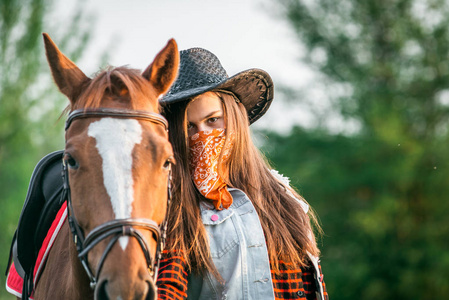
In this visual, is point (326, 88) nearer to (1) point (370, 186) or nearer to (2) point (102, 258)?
(1) point (370, 186)

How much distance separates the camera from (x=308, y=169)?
15359 mm

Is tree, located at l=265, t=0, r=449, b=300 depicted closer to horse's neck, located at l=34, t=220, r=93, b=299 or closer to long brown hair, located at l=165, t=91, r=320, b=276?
long brown hair, located at l=165, t=91, r=320, b=276

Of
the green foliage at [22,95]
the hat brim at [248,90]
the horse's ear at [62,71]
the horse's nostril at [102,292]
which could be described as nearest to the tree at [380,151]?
the green foliage at [22,95]

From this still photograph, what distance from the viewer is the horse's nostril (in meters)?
2.09

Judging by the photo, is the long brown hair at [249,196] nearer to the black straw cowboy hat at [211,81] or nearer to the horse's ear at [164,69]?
the black straw cowboy hat at [211,81]

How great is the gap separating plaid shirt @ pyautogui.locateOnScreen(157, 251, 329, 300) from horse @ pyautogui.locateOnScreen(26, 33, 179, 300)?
423 mm

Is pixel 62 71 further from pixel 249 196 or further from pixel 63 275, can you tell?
pixel 249 196

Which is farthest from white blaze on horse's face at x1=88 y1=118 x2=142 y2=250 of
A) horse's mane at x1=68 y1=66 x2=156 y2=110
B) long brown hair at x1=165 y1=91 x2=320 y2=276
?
long brown hair at x1=165 y1=91 x2=320 y2=276

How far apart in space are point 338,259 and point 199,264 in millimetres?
A: 12766

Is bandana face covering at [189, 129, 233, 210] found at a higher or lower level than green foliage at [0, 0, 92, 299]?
lower

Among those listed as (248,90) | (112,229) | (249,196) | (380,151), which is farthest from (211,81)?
(380,151)

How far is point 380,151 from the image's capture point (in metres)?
14.6

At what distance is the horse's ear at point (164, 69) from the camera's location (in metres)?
2.72

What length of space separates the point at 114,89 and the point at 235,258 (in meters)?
1.22
